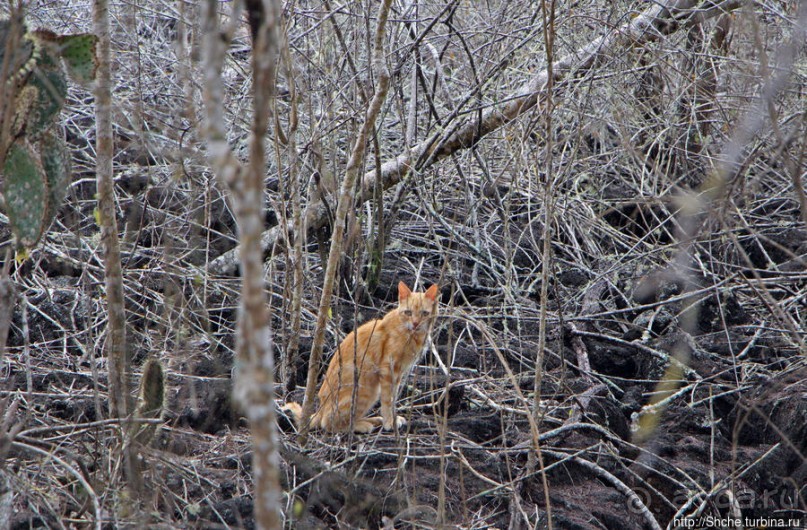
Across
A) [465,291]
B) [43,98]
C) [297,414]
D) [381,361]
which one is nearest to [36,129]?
[43,98]

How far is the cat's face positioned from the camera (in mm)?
4176

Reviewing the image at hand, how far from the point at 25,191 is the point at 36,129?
23 cm

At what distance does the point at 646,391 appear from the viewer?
4.43 metres

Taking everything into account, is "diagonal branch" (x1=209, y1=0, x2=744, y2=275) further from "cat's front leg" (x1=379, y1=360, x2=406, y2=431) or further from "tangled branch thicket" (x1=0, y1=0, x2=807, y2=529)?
"cat's front leg" (x1=379, y1=360, x2=406, y2=431)

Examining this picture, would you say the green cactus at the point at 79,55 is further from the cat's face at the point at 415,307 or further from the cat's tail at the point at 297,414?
the cat's face at the point at 415,307

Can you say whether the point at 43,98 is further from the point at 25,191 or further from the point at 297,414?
the point at 297,414

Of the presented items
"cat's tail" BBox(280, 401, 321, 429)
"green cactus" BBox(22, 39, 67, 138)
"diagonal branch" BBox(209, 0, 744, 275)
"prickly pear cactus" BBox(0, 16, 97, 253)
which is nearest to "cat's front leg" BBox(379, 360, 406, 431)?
"cat's tail" BBox(280, 401, 321, 429)

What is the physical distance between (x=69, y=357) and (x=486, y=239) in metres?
2.84

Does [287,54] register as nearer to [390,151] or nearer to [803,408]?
[390,151]

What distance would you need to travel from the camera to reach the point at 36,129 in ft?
8.67

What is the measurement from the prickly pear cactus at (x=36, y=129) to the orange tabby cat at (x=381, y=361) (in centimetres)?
162

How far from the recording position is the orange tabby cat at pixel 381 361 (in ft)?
13.0

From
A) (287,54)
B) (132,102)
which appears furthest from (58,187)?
(132,102)

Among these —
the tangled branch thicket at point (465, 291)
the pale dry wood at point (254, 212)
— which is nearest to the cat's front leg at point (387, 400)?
the tangled branch thicket at point (465, 291)
